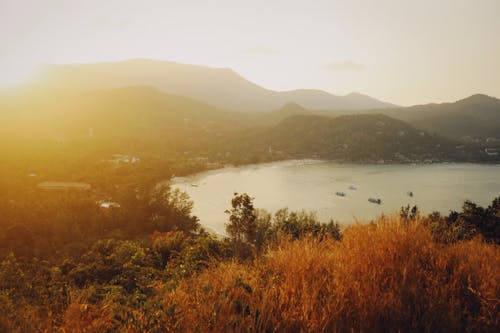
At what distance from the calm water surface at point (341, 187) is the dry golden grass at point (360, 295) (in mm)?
27464

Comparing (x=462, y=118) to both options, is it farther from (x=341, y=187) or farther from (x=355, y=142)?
(x=341, y=187)

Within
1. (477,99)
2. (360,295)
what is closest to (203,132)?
(360,295)

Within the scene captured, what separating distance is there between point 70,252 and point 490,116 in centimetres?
15476

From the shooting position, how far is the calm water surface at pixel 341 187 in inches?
1403

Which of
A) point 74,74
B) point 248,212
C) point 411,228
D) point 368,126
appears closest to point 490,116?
point 368,126

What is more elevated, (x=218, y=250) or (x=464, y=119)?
(x=464, y=119)

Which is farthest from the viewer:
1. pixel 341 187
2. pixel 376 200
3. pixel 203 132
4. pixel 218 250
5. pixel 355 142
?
pixel 203 132

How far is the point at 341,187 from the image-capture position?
44719mm

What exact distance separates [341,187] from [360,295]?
44984 millimetres

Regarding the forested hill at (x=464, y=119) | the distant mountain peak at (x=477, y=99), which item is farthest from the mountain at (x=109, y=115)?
the distant mountain peak at (x=477, y=99)

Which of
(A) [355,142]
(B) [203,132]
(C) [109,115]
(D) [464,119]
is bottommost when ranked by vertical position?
(A) [355,142]

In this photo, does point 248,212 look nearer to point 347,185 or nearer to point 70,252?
point 70,252

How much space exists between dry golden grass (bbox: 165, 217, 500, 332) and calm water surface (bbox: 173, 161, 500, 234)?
27464 millimetres

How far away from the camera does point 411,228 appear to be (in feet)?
8.47
